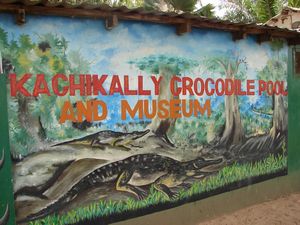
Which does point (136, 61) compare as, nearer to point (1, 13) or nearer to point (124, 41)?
point (124, 41)

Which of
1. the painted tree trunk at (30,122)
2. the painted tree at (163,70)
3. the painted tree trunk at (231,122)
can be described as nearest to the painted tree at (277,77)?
the painted tree trunk at (231,122)

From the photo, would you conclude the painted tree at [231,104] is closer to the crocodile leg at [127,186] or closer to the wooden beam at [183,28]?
the wooden beam at [183,28]

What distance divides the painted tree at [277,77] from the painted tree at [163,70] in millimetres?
2212

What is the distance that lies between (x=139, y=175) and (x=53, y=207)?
50.9 inches

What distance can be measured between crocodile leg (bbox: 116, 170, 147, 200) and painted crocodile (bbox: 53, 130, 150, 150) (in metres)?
0.36

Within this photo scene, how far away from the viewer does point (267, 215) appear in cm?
658

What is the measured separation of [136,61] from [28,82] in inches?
61.7

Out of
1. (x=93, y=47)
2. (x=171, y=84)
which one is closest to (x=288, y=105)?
(x=171, y=84)

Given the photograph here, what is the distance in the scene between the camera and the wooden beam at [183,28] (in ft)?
18.0

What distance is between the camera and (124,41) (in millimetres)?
5121

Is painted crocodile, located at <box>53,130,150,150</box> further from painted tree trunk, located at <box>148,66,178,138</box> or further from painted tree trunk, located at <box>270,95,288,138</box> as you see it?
painted tree trunk, located at <box>270,95,288,138</box>

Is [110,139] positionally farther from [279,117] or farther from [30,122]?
[279,117]

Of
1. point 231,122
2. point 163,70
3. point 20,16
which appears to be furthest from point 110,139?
point 231,122

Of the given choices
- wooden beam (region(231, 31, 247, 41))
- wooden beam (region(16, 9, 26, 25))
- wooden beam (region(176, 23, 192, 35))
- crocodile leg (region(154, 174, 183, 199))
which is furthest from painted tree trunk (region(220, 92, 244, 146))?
wooden beam (region(16, 9, 26, 25))
